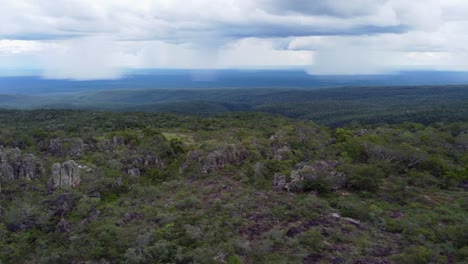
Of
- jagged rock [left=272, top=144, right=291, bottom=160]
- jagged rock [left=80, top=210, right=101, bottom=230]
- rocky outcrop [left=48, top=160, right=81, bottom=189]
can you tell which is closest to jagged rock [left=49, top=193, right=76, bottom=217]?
jagged rock [left=80, top=210, right=101, bottom=230]

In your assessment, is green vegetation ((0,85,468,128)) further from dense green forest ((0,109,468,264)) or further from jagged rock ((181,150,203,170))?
jagged rock ((181,150,203,170))

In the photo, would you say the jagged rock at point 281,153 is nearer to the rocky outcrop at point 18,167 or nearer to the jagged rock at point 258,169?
the jagged rock at point 258,169

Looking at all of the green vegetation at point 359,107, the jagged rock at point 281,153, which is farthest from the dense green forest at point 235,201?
the green vegetation at point 359,107

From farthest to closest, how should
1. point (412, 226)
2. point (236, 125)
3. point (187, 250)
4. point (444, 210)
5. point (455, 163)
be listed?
point (236, 125)
point (455, 163)
point (444, 210)
point (412, 226)
point (187, 250)

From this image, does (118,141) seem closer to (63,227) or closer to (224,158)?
(224,158)

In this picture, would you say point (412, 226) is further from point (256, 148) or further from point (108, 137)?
point (108, 137)

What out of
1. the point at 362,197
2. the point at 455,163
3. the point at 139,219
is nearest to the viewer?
the point at 139,219

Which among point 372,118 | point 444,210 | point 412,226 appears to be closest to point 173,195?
point 412,226
